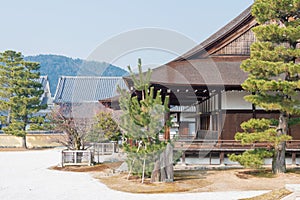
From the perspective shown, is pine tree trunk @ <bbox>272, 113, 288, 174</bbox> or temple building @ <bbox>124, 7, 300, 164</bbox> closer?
pine tree trunk @ <bbox>272, 113, 288, 174</bbox>

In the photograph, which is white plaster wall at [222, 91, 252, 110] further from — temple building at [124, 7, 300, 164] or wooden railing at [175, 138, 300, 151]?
wooden railing at [175, 138, 300, 151]

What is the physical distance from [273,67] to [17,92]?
21782mm

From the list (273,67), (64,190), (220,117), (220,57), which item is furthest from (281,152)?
(64,190)

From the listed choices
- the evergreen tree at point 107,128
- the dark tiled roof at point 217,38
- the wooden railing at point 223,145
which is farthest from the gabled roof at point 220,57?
the evergreen tree at point 107,128

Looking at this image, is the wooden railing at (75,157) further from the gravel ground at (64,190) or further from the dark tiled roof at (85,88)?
the dark tiled roof at (85,88)

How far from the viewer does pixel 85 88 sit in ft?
135

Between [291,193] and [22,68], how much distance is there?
25163mm

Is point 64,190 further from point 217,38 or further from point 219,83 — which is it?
point 217,38

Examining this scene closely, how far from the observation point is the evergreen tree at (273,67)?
1023 centimetres

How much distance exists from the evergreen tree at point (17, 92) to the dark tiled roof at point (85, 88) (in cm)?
835

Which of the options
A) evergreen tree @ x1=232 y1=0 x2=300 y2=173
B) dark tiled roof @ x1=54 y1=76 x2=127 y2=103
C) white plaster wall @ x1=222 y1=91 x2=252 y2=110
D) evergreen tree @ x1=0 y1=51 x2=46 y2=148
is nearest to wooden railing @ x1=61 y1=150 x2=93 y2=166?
white plaster wall @ x1=222 y1=91 x2=252 y2=110

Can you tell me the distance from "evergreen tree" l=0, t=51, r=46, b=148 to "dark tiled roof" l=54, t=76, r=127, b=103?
835 cm

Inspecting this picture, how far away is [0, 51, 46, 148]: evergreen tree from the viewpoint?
26.5 m

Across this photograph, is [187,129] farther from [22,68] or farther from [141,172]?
[141,172]
